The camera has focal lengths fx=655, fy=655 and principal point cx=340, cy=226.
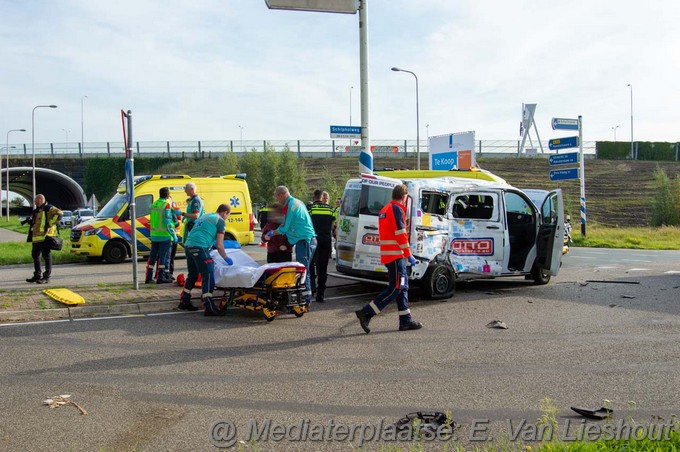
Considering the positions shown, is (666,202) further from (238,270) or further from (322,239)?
(238,270)

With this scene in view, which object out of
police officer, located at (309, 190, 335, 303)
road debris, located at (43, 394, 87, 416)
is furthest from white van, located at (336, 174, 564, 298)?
road debris, located at (43, 394, 87, 416)

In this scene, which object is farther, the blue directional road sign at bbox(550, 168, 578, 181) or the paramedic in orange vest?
the blue directional road sign at bbox(550, 168, 578, 181)

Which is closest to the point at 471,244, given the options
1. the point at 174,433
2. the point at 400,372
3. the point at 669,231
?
the point at 400,372

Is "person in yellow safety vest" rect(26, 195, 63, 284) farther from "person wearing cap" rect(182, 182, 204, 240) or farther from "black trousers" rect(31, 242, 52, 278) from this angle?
"person wearing cap" rect(182, 182, 204, 240)

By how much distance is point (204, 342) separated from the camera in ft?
26.1

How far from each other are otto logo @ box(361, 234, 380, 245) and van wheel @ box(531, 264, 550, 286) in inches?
142

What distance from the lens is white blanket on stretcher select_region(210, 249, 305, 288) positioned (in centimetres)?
914

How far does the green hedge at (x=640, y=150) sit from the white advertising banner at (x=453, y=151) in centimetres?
4504

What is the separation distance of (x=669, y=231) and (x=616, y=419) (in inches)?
1220

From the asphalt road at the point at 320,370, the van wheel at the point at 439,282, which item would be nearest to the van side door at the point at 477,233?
the van wheel at the point at 439,282

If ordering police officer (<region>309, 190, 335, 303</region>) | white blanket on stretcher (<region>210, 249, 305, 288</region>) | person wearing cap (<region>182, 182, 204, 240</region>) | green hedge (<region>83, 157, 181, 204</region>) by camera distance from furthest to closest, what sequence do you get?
green hedge (<region>83, 157, 181, 204</region>), person wearing cap (<region>182, 182, 204, 240</region>), police officer (<region>309, 190, 335, 303</region>), white blanket on stretcher (<region>210, 249, 305, 288</region>)

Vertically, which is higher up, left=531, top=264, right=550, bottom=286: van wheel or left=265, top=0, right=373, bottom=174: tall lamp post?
left=265, top=0, right=373, bottom=174: tall lamp post

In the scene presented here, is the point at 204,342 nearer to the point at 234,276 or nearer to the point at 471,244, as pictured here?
the point at 234,276

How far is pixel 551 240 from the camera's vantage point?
12.4 m
